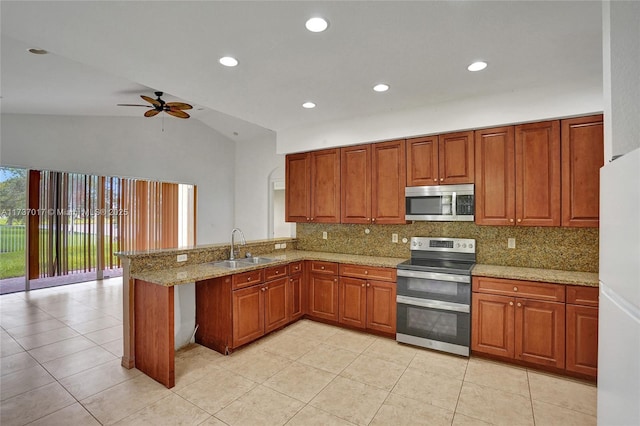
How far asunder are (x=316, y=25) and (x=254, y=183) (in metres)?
5.96

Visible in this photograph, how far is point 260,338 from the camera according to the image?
11.3 ft

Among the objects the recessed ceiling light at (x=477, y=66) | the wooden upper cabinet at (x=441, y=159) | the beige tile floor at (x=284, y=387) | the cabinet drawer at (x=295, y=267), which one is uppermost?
the recessed ceiling light at (x=477, y=66)

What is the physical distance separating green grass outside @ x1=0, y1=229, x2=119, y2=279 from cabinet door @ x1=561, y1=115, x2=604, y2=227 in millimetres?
7571

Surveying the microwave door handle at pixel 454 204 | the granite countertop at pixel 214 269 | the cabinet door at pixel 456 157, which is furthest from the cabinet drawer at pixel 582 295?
the granite countertop at pixel 214 269

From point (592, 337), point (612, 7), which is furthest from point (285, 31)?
point (592, 337)

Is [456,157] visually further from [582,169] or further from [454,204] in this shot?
[582,169]

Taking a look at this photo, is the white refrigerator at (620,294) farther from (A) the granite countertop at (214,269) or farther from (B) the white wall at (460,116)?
(A) the granite countertop at (214,269)

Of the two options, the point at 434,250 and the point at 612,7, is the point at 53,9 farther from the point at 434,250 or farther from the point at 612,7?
the point at 434,250

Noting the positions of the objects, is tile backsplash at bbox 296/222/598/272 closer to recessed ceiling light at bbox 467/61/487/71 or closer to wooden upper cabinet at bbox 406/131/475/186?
wooden upper cabinet at bbox 406/131/475/186

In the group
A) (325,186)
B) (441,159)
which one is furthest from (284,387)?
(441,159)

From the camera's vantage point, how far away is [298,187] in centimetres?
451

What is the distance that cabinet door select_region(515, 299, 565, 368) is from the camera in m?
2.65

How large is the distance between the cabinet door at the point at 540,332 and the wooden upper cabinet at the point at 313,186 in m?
2.26

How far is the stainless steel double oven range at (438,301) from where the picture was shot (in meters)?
3.01
